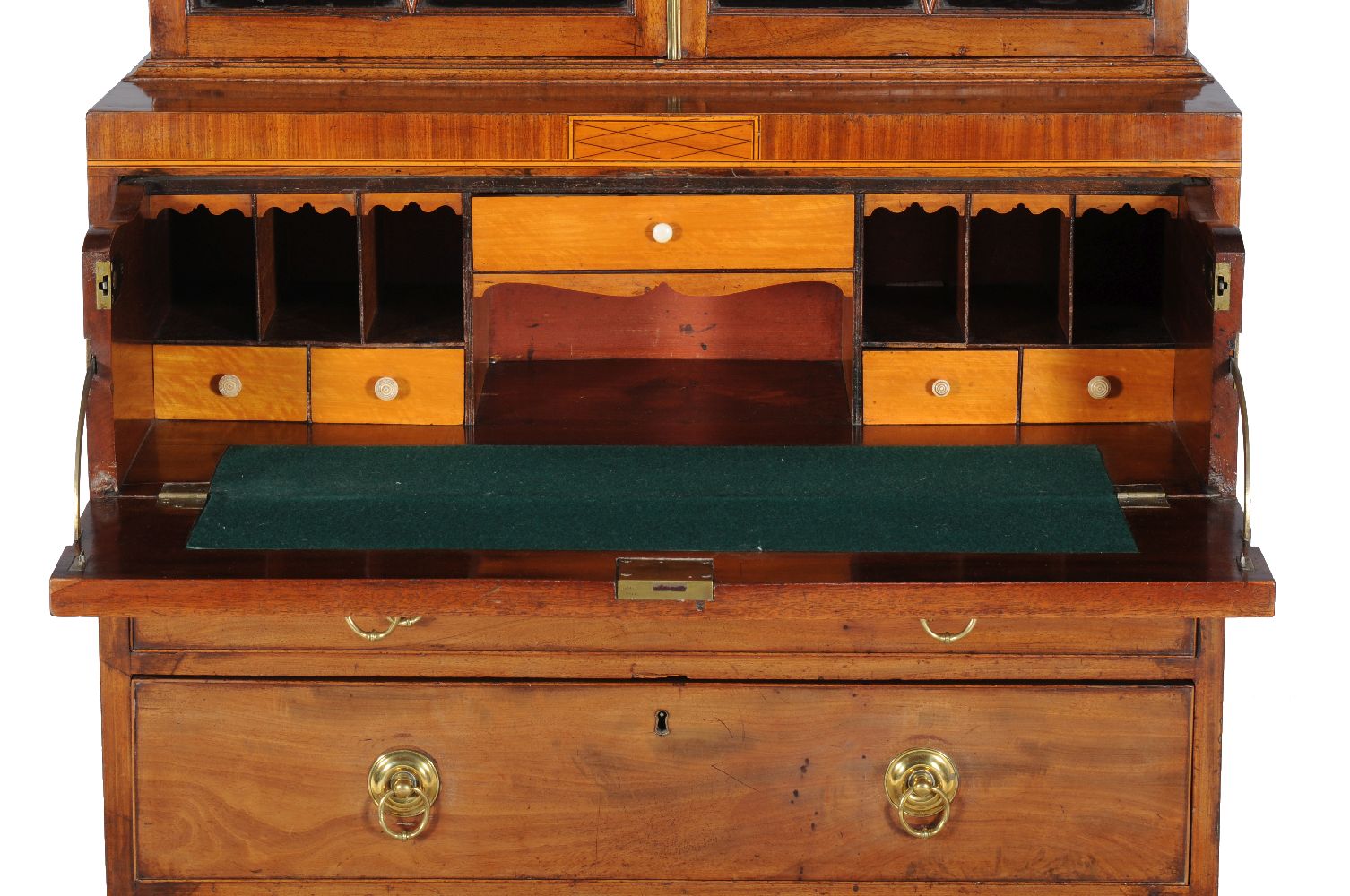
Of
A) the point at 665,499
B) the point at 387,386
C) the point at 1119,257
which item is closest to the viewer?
the point at 665,499

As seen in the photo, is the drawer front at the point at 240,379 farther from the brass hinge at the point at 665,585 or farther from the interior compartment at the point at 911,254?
the interior compartment at the point at 911,254

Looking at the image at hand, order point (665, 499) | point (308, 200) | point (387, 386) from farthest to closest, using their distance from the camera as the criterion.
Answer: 1. point (387, 386)
2. point (308, 200)
3. point (665, 499)

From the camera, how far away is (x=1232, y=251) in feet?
15.1

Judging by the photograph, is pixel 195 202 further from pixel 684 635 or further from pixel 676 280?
pixel 684 635

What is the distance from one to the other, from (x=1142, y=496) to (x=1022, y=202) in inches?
21.6

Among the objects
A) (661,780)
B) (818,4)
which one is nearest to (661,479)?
(661,780)

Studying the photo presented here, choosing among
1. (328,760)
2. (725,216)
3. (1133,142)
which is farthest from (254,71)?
(1133,142)

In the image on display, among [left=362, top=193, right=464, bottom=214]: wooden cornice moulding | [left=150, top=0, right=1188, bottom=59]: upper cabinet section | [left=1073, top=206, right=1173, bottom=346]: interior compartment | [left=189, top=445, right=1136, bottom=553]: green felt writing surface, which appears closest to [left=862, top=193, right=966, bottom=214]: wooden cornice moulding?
[left=150, top=0, right=1188, bottom=59]: upper cabinet section

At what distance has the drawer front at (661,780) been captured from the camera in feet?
15.3

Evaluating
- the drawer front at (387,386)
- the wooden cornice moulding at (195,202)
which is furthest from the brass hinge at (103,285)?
the drawer front at (387,386)

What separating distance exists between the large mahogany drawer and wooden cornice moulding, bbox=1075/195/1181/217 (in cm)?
72

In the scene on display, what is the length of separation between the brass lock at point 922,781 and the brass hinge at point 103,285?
1.50 meters

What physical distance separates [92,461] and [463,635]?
0.69 metres

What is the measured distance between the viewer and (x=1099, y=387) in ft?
16.3
